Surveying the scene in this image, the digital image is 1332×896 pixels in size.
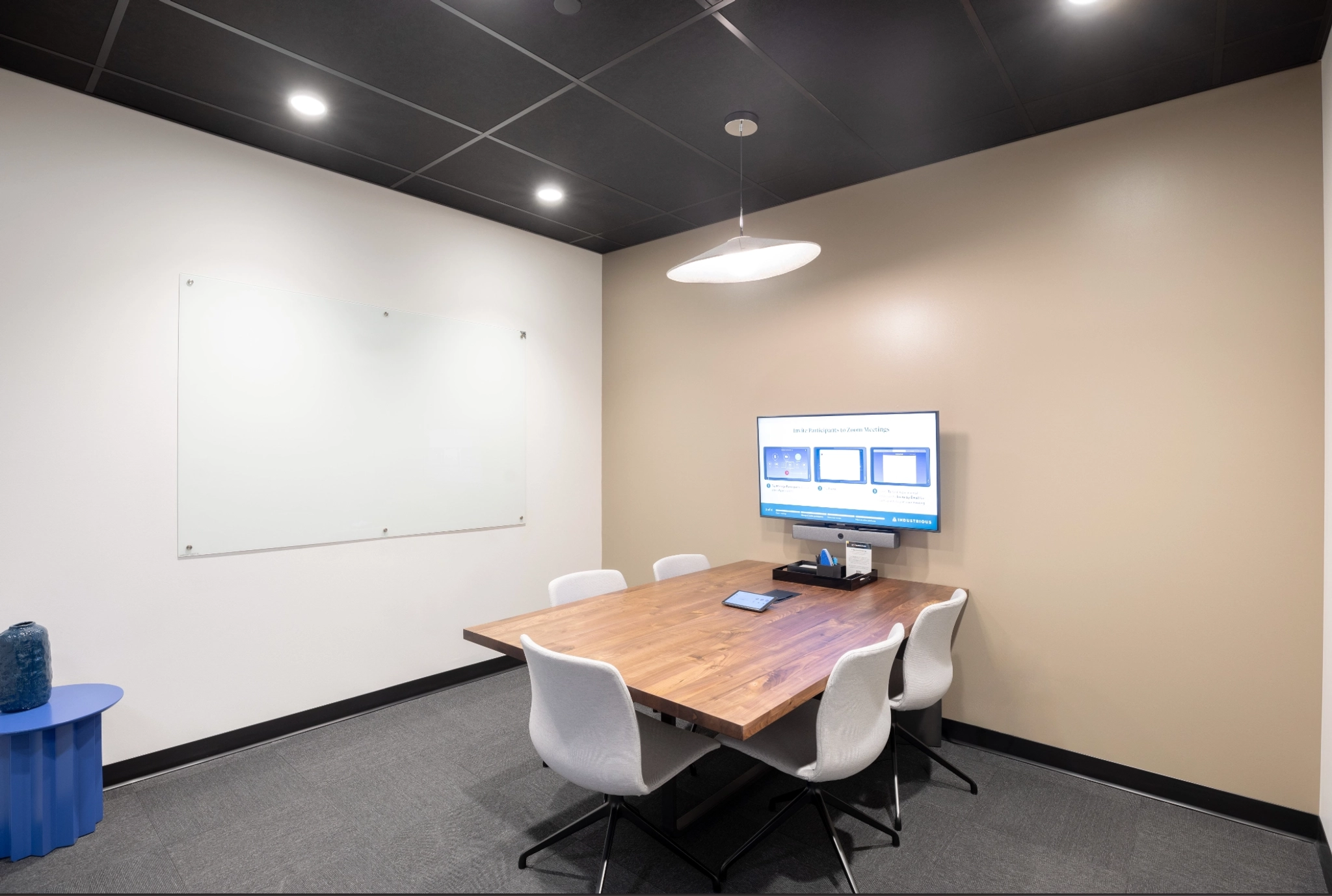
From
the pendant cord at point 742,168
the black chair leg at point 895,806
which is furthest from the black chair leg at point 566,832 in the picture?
the pendant cord at point 742,168

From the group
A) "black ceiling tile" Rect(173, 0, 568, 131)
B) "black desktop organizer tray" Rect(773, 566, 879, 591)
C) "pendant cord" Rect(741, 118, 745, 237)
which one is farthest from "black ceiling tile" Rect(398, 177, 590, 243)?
"black desktop organizer tray" Rect(773, 566, 879, 591)

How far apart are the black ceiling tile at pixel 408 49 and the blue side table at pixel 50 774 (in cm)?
258

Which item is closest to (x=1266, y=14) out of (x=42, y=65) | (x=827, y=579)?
(x=827, y=579)

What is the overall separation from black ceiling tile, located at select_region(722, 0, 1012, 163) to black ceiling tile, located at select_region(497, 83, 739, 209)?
0.79 metres

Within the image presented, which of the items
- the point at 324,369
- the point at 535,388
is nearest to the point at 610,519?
the point at 535,388

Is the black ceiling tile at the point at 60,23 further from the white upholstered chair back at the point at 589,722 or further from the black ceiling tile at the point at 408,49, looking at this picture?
the white upholstered chair back at the point at 589,722

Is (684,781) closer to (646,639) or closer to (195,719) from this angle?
(646,639)

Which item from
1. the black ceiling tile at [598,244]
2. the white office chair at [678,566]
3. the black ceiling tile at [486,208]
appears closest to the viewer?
the white office chair at [678,566]

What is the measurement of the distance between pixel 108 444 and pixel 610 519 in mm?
3004

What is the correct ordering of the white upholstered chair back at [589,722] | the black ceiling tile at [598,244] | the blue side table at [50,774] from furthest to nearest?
the black ceiling tile at [598,244] < the blue side table at [50,774] < the white upholstered chair back at [589,722]

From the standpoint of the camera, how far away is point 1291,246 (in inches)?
98.8

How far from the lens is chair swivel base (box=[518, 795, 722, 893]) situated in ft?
→ 7.02

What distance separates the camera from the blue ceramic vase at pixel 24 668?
238cm

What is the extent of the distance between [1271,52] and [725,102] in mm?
2023
